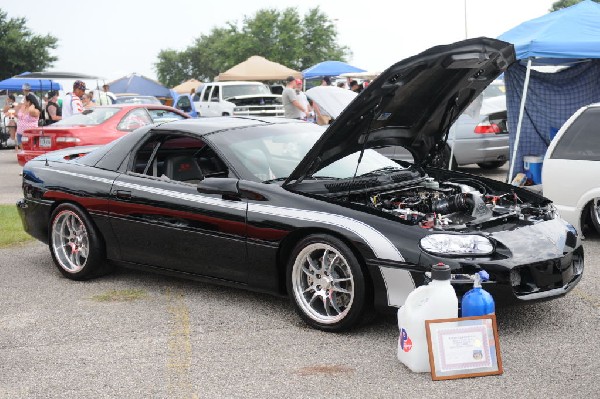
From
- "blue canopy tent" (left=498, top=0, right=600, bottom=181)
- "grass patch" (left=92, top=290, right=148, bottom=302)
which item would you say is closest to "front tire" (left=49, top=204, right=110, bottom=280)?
"grass patch" (left=92, top=290, right=148, bottom=302)

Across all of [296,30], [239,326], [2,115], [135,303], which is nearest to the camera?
[239,326]

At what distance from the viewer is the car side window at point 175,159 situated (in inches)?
238

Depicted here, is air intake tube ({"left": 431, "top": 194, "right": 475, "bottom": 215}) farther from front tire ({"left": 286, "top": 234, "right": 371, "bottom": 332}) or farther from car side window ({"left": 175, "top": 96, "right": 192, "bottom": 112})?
car side window ({"left": 175, "top": 96, "right": 192, "bottom": 112})

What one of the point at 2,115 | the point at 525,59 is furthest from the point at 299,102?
the point at 2,115

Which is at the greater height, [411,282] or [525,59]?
[525,59]

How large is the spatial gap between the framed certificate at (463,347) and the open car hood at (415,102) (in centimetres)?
156

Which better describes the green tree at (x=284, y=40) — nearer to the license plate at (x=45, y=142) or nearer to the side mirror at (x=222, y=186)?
the license plate at (x=45, y=142)

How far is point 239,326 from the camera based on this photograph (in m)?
5.12

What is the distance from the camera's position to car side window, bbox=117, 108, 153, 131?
13.4 metres

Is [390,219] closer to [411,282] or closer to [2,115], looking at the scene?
[411,282]

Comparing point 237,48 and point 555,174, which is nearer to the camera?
point 555,174

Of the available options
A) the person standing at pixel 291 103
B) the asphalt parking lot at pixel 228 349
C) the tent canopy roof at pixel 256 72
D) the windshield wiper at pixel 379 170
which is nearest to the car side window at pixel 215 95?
the tent canopy roof at pixel 256 72

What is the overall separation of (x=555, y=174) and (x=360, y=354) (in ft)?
12.7

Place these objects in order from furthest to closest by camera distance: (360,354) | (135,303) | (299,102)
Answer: (299,102), (135,303), (360,354)
